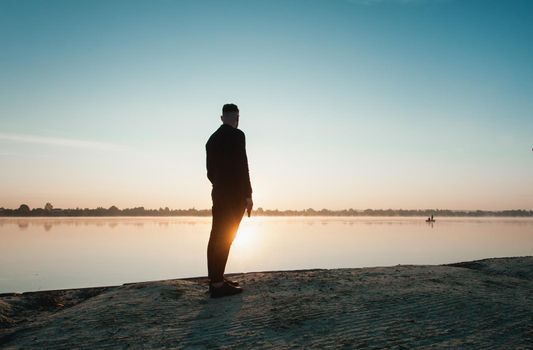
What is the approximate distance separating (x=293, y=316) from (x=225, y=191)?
1.88 metres

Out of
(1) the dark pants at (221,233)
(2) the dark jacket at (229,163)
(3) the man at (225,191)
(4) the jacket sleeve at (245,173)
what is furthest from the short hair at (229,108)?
(1) the dark pants at (221,233)

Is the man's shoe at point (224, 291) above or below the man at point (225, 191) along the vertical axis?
below

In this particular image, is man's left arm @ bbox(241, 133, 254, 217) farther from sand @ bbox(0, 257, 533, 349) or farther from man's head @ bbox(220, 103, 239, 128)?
sand @ bbox(0, 257, 533, 349)

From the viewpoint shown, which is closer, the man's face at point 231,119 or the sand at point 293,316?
the sand at point 293,316

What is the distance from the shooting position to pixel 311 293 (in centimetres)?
505

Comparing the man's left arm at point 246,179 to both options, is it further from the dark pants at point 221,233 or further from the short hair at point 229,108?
the short hair at point 229,108

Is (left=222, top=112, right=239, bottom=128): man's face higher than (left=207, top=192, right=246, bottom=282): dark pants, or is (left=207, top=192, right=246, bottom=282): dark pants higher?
(left=222, top=112, right=239, bottom=128): man's face

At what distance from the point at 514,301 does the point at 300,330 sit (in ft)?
A: 9.56

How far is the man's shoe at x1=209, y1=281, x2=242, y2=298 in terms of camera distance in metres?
5.11

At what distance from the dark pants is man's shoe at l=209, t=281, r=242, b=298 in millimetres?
109

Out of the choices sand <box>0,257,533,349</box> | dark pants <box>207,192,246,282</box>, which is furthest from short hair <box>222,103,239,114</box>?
sand <box>0,257,533,349</box>

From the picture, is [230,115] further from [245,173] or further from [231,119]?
[245,173]

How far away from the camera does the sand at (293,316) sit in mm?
3549

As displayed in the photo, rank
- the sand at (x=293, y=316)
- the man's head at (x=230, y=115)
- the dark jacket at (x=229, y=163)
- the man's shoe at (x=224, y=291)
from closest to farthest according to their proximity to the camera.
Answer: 1. the sand at (x=293, y=316)
2. the man's shoe at (x=224, y=291)
3. the dark jacket at (x=229, y=163)
4. the man's head at (x=230, y=115)
